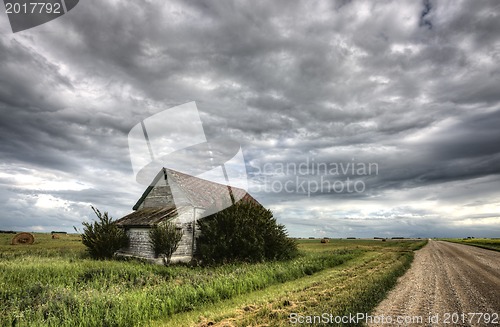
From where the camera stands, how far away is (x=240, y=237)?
21.5m

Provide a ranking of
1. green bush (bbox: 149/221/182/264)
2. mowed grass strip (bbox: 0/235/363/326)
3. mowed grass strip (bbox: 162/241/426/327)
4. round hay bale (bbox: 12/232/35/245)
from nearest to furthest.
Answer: mowed grass strip (bbox: 162/241/426/327) < mowed grass strip (bbox: 0/235/363/326) < green bush (bbox: 149/221/182/264) < round hay bale (bbox: 12/232/35/245)

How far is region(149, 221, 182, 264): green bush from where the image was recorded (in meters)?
20.6

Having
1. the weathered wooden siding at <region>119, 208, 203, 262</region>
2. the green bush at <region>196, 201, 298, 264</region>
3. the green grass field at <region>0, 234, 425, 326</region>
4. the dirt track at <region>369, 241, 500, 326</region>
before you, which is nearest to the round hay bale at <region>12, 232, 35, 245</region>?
the weathered wooden siding at <region>119, 208, 203, 262</region>

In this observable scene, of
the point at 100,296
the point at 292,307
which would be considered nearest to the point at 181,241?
the point at 100,296

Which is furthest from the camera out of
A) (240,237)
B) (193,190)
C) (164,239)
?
(193,190)

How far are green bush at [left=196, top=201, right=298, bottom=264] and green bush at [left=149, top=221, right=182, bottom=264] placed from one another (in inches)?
85.5

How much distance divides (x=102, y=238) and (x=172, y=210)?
5.72m

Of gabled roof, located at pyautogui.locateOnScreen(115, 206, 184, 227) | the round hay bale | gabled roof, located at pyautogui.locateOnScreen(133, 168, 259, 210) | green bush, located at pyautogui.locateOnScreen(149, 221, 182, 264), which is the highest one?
gabled roof, located at pyautogui.locateOnScreen(133, 168, 259, 210)

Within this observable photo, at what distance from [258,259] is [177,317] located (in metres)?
13.8

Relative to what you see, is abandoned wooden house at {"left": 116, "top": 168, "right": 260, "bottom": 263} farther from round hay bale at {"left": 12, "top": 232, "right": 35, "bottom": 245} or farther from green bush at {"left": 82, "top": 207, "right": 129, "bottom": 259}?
round hay bale at {"left": 12, "top": 232, "right": 35, "bottom": 245}

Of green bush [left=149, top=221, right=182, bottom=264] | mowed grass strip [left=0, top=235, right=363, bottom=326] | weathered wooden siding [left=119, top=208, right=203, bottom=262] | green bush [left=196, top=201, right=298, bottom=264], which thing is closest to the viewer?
mowed grass strip [left=0, top=235, right=363, bottom=326]

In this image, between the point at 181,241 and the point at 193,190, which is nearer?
the point at 181,241

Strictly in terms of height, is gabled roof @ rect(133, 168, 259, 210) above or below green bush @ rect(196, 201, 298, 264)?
above

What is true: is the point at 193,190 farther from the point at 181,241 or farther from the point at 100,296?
the point at 100,296
